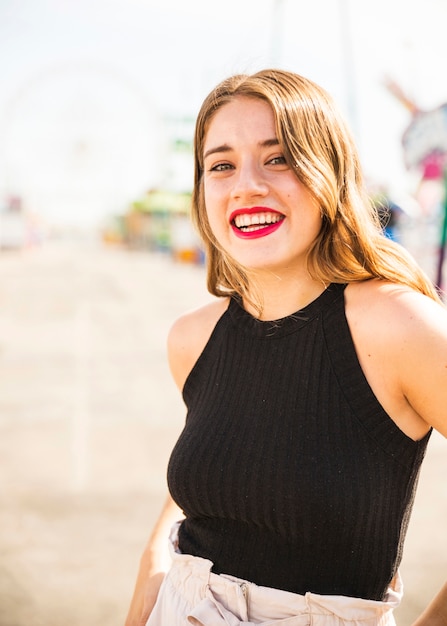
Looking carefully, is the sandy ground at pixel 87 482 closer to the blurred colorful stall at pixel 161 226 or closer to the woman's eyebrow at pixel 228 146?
the woman's eyebrow at pixel 228 146

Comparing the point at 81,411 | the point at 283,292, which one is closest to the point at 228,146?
the point at 283,292

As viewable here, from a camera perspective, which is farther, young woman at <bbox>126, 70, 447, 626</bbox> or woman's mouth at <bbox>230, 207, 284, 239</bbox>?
woman's mouth at <bbox>230, 207, 284, 239</bbox>

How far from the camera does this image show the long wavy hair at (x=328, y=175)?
134 cm

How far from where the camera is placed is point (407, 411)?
1210 mm

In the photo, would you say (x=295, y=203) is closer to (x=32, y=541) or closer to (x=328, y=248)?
(x=328, y=248)

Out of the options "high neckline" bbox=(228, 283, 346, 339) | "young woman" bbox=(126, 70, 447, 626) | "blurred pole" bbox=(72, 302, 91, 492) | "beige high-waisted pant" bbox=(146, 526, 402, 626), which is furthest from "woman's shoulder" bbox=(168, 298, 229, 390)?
"blurred pole" bbox=(72, 302, 91, 492)

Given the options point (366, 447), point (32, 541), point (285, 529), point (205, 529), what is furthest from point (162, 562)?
point (32, 541)

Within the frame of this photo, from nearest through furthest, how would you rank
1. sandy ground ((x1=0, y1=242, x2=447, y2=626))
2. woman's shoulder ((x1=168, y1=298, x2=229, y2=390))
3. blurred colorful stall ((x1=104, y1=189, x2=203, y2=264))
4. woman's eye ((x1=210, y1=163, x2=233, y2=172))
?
woman's eye ((x1=210, y1=163, x2=233, y2=172)) < woman's shoulder ((x1=168, y1=298, x2=229, y2=390)) < sandy ground ((x1=0, y1=242, x2=447, y2=626)) < blurred colorful stall ((x1=104, y1=189, x2=203, y2=264))

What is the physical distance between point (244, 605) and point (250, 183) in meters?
0.86

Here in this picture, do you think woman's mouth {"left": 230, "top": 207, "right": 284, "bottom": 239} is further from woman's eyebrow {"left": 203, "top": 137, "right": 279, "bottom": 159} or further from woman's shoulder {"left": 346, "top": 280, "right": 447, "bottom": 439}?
woman's shoulder {"left": 346, "top": 280, "right": 447, "bottom": 439}

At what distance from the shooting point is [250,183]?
135cm

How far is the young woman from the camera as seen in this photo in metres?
1.18

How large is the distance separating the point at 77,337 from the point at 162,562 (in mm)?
7965

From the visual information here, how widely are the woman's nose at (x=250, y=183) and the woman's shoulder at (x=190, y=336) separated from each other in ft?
1.16
